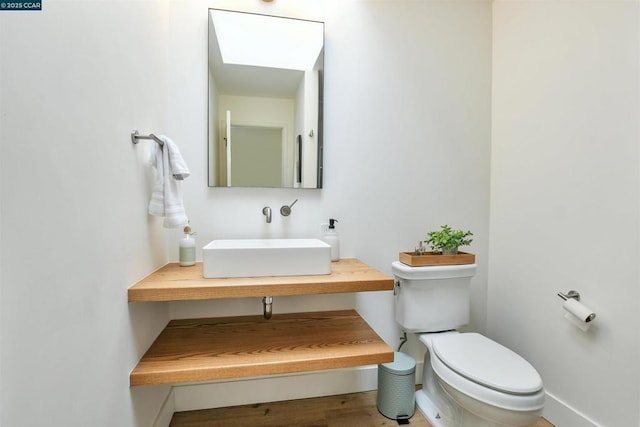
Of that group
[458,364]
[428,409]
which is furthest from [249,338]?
[428,409]

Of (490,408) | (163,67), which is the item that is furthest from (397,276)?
(163,67)

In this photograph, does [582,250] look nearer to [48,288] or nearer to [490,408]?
[490,408]

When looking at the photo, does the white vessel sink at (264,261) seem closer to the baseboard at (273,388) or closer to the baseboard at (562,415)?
the baseboard at (273,388)

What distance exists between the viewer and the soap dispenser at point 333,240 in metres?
1.53

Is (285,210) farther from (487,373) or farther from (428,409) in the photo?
(428,409)

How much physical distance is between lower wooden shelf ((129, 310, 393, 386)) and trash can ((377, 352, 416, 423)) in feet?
1.05

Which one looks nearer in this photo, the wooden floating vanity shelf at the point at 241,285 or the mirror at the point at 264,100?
the wooden floating vanity shelf at the point at 241,285

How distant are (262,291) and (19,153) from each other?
76cm

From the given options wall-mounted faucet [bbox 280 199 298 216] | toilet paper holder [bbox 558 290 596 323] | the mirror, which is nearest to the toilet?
toilet paper holder [bbox 558 290 596 323]

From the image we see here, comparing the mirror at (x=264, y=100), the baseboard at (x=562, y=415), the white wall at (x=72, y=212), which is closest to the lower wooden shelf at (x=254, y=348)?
the white wall at (x=72, y=212)

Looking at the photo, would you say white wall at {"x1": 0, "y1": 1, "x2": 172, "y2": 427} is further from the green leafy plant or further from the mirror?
the green leafy plant

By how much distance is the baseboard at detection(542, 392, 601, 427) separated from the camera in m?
1.32

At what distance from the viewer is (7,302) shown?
50 cm

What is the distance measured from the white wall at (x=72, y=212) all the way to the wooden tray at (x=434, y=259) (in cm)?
125
